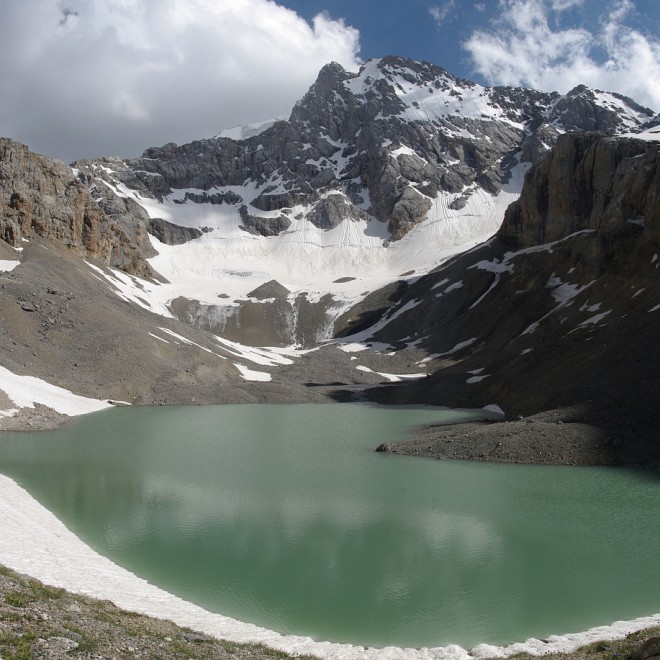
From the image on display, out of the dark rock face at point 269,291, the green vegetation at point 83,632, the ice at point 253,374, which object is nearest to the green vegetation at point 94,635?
the green vegetation at point 83,632

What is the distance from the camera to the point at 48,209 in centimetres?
9869

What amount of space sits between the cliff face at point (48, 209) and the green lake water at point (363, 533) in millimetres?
58852

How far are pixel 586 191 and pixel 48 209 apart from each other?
3552 inches

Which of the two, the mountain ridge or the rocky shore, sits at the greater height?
the mountain ridge

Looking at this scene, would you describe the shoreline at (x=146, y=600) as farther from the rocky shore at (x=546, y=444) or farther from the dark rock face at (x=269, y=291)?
the dark rock face at (x=269, y=291)

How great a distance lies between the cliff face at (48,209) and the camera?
301 ft

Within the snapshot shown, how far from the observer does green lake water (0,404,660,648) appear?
16641 mm

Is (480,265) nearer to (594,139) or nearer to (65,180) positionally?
(594,139)

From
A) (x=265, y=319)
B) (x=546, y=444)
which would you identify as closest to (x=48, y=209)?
(x=265, y=319)

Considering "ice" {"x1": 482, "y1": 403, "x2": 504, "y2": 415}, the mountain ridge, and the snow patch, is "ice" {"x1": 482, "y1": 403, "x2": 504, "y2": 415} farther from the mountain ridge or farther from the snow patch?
the snow patch

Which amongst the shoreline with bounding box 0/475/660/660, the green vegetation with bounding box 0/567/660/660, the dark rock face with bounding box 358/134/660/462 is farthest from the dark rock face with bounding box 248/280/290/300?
the green vegetation with bounding box 0/567/660/660

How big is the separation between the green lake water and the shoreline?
0.73 metres

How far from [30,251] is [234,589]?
80.0 m

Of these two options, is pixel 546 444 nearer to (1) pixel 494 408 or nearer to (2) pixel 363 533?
(2) pixel 363 533
